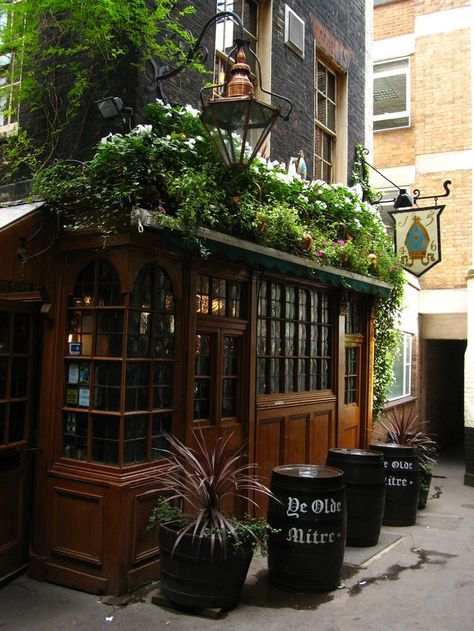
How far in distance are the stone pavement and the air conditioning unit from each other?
663 centimetres

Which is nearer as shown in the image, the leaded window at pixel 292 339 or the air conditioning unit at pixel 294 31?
the leaded window at pixel 292 339

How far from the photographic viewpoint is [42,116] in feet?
20.8

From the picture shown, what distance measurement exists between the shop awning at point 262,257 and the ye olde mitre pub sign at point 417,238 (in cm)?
170

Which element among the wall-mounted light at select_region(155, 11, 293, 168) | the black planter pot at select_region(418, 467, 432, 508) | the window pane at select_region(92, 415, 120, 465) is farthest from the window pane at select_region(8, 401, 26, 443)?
the black planter pot at select_region(418, 467, 432, 508)

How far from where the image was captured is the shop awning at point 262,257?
5477 mm

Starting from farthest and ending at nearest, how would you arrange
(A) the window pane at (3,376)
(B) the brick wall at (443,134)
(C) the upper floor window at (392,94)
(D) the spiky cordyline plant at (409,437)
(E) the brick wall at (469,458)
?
1. (C) the upper floor window at (392,94)
2. (B) the brick wall at (443,134)
3. (E) the brick wall at (469,458)
4. (D) the spiky cordyline plant at (409,437)
5. (A) the window pane at (3,376)

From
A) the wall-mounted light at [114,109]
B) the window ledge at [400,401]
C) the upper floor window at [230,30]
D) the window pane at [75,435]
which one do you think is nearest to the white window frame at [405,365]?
the window ledge at [400,401]

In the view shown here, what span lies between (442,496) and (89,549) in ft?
22.5

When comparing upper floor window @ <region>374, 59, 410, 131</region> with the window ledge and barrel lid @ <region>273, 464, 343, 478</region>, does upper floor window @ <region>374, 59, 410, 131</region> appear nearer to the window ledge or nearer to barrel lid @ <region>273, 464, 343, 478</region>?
the window ledge

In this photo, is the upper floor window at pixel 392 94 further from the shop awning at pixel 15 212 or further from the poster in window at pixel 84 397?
the poster in window at pixel 84 397

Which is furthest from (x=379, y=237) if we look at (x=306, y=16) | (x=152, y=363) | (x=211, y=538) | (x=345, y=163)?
(x=211, y=538)

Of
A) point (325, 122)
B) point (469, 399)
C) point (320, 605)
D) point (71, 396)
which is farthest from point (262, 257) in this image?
point (469, 399)

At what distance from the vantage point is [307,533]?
542cm

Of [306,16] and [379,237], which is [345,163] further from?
[306,16]
